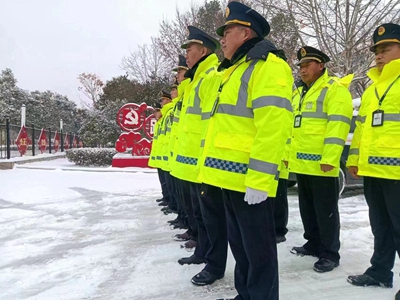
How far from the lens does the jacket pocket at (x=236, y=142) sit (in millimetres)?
2156

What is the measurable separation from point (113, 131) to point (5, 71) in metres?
22.1

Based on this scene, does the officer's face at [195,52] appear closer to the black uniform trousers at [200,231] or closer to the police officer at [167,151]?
the black uniform trousers at [200,231]

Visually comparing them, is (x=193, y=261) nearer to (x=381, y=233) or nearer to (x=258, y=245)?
(x=258, y=245)

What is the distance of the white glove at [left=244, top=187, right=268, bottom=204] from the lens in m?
2.01

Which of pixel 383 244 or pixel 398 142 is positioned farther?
pixel 383 244

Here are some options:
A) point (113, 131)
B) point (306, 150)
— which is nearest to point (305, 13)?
point (113, 131)

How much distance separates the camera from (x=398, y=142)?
2631 mm

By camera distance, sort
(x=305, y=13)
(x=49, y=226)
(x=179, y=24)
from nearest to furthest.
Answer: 1. (x=49, y=226)
2. (x=305, y=13)
3. (x=179, y=24)


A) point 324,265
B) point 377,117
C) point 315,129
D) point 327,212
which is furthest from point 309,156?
point 324,265

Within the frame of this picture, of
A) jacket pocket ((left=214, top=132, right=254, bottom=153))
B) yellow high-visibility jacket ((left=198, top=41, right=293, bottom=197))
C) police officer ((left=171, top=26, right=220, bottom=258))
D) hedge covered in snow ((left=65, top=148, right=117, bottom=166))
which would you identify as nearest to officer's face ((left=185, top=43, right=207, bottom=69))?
police officer ((left=171, top=26, right=220, bottom=258))

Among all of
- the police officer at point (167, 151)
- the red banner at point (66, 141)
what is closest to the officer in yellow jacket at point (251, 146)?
the police officer at point (167, 151)

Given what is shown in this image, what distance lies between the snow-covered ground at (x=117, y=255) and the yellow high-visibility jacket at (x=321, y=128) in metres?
0.95

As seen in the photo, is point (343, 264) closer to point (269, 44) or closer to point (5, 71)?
point (269, 44)

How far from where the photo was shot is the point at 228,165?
2.18 meters
